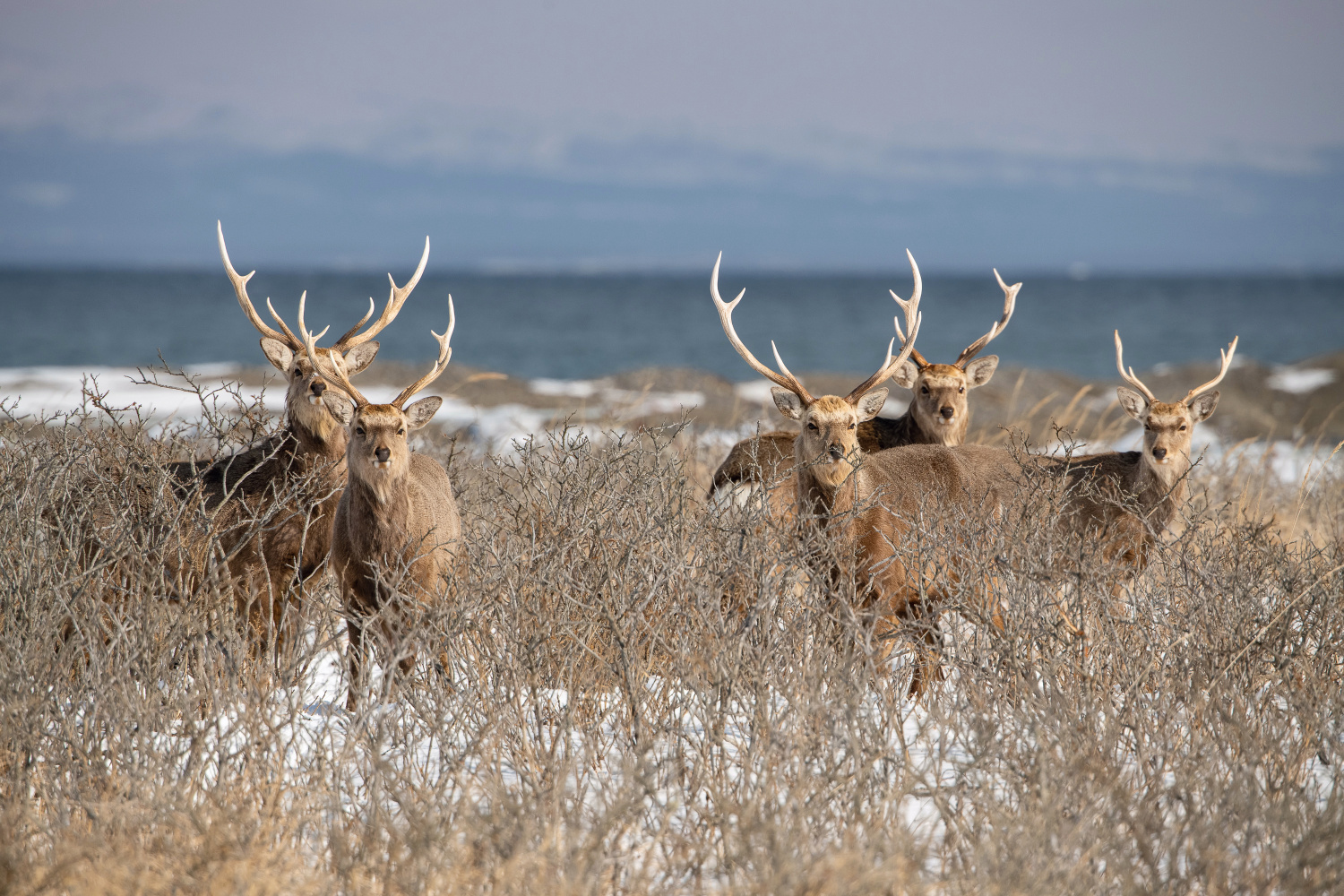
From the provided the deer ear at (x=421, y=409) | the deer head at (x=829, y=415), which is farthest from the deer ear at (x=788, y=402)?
the deer ear at (x=421, y=409)

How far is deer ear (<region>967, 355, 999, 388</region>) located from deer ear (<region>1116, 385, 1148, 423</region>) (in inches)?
46.9

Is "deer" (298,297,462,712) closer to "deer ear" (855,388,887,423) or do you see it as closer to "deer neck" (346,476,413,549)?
"deer neck" (346,476,413,549)

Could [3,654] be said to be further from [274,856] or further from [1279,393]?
[1279,393]

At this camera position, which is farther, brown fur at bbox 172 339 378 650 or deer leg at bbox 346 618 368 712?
brown fur at bbox 172 339 378 650

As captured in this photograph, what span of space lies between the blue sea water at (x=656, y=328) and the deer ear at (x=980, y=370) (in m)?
16.7

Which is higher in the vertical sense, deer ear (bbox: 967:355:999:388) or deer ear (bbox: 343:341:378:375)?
deer ear (bbox: 967:355:999:388)

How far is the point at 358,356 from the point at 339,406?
114cm

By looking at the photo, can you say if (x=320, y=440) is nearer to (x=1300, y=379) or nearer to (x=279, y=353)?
(x=279, y=353)

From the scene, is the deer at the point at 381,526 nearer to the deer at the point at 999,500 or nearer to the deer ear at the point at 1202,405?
the deer at the point at 999,500

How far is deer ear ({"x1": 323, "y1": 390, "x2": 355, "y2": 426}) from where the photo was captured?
5.44 metres

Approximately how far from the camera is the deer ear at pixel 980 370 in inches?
323

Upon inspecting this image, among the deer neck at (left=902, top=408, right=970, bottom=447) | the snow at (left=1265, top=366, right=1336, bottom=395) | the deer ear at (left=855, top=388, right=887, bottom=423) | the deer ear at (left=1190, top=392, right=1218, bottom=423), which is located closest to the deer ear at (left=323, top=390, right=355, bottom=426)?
the deer ear at (left=855, top=388, right=887, bottom=423)

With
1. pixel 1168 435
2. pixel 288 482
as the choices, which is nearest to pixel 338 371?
pixel 288 482

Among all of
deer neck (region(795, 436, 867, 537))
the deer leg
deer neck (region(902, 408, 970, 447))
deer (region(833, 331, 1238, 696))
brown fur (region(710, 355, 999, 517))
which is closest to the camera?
the deer leg
